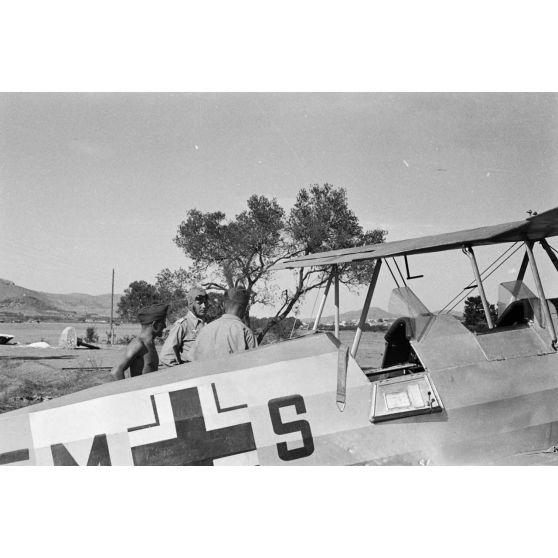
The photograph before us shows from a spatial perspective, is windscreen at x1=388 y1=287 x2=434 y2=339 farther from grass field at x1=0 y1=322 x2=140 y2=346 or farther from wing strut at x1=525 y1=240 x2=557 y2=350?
grass field at x1=0 y1=322 x2=140 y2=346

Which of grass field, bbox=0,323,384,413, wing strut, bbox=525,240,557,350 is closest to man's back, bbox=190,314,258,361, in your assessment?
wing strut, bbox=525,240,557,350

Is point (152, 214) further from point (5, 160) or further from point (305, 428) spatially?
point (305, 428)

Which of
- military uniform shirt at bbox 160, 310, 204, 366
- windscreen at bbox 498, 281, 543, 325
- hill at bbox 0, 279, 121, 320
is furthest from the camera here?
hill at bbox 0, 279, 121, 320

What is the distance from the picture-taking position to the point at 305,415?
3.38 m

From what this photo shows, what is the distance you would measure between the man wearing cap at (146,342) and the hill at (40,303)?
32.9 ft

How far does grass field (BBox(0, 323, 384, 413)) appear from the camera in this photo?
12141 millimetres

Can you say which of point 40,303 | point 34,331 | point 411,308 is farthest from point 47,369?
point 411,308

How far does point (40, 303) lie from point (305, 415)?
19.7 m

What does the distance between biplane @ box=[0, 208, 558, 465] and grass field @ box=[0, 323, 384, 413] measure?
769cm

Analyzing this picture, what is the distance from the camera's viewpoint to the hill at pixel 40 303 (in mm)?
16166

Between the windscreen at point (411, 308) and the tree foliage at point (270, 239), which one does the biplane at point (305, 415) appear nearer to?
the windscreen at point (411, 308)

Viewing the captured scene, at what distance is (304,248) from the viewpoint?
1477 centimetres

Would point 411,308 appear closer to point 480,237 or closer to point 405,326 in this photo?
point 405,326

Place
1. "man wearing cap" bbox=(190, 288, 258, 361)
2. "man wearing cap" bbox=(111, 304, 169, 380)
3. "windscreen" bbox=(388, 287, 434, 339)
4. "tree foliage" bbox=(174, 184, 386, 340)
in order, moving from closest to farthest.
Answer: "windscreen" bbox=(388, 287, 434, 339) < "man wearing cap" bbox=(190, 288, 258, 361) < "man wearing cap" bbox=(111, 304, 169, 380) < "tree foliage" bbox=(174, 184, 386, 340)
